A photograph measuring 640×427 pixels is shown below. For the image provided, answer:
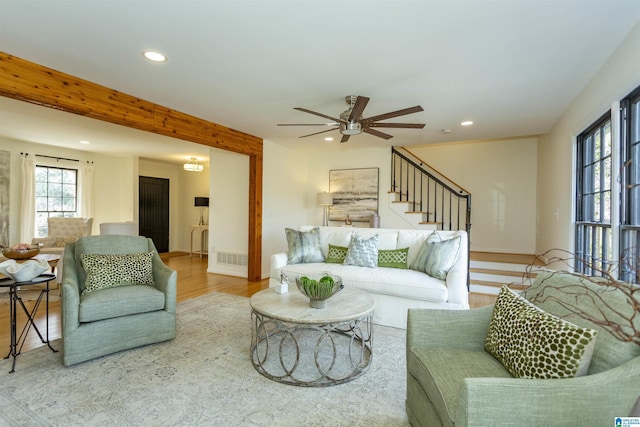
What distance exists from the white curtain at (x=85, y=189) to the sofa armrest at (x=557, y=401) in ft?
25.4

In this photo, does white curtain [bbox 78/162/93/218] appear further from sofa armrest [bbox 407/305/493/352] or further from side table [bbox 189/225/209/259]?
sofa armrest [bbox 407/305/493/352]

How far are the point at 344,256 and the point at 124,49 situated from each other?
310cm

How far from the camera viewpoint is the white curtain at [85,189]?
6539mm

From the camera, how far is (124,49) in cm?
241

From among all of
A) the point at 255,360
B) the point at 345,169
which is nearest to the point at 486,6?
the point at 255,360

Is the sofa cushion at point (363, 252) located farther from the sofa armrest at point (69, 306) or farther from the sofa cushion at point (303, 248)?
the sofa armrest at point (69, 306)

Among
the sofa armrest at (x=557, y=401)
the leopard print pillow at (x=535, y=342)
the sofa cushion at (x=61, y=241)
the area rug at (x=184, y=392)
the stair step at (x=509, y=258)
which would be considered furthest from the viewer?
the sofa cushion at (x=61, y=241)

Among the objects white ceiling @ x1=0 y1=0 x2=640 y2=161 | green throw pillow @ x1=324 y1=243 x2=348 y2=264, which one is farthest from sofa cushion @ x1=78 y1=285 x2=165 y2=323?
green throw pillow @ x1=324 y1=243 x2=348 y2=264

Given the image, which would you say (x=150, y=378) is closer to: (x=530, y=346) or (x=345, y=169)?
(x=530, y=346)

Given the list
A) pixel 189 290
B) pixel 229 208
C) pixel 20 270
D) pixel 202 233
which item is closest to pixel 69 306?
pixel 20 270

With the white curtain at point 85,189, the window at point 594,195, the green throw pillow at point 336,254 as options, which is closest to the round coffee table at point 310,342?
the green throw pillow at point 336,254

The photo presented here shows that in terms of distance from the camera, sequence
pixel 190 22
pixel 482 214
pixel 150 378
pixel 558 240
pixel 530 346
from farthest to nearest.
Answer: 1. pixel 482 214
2. pixel 558 240
3. pixel 150 378
4. pixel 190 22
5. pixel 530 346

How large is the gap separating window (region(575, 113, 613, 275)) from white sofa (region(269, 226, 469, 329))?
106cm

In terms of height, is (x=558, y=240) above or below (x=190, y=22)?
below
